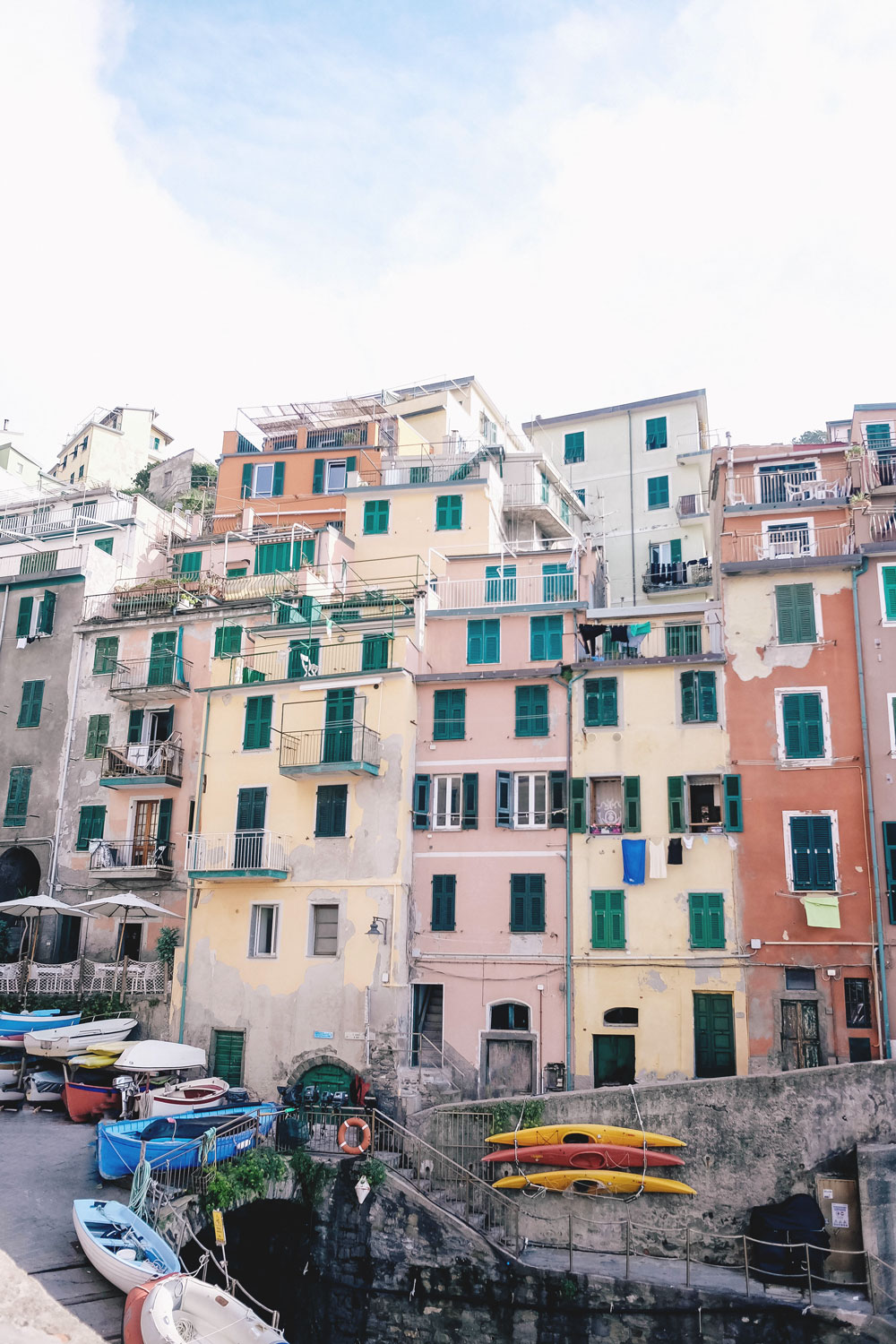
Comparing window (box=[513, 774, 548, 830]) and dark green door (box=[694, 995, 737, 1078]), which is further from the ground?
window (box=[513, 774, 548, 830])

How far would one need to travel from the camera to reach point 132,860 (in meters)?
34.6

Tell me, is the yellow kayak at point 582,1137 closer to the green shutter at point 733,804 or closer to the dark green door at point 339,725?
the green shutter at point 733,804

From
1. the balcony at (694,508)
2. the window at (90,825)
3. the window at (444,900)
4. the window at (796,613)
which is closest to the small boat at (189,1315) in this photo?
A: the window at (444,900)

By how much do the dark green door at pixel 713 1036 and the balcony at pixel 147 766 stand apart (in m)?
16.4

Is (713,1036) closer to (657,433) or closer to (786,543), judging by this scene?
(786,543)

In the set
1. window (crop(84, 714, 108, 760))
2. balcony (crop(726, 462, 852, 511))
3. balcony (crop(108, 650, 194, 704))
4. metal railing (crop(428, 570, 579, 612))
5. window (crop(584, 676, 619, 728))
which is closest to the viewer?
window (crop(584, 676, 619, 728))

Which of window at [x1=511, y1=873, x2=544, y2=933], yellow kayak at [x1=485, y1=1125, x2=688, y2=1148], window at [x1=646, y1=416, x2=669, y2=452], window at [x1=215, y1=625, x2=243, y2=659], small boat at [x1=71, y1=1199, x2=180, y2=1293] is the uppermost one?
window at [x1=646, y1=416, x2=669, y2=452]

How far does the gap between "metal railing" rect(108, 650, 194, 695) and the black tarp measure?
2194cm

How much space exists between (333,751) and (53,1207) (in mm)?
12750

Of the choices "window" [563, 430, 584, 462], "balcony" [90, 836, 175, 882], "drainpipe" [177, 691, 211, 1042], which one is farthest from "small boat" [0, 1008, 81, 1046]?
"window" [563, 430, 584, 462]

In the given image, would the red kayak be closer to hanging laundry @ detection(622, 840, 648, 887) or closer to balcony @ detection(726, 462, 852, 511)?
hanging laundry @ detection(622, 840, 648, 887)

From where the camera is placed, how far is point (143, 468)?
73812 millimetres

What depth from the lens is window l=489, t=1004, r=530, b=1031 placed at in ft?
94.5

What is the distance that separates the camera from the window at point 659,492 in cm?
4778
